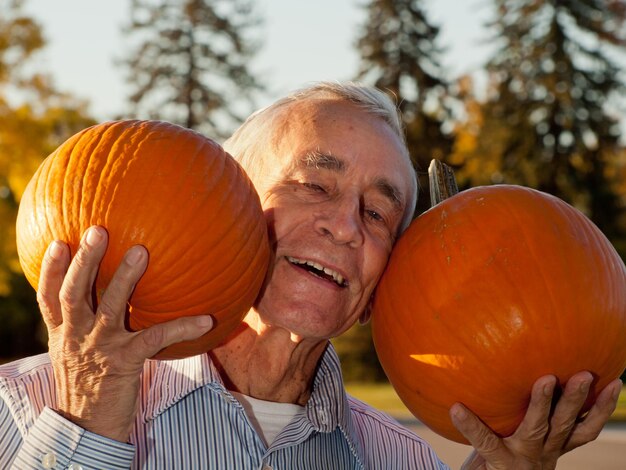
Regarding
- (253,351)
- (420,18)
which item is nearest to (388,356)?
(253,351)

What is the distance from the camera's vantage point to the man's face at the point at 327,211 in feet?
9.78

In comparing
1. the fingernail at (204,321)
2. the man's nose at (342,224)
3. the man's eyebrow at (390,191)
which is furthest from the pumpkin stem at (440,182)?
the fingernail at (204,321)

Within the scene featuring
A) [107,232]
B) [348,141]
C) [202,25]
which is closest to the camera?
[107,232]

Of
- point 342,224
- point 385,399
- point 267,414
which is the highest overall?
point 342,224

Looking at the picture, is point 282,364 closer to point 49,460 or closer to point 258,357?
point 258,357

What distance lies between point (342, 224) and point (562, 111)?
1193 inches

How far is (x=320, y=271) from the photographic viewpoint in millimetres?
3061

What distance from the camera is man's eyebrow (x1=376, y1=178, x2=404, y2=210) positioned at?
3174 mm

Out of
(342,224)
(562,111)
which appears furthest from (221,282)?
(562,111)

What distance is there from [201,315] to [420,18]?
35576mm

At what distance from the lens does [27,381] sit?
2678 mm

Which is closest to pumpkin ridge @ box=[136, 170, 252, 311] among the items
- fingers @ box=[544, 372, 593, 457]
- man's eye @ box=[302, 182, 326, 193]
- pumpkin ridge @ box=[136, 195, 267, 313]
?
pumpkin ridge @ box=[136, 195, 267, 313]

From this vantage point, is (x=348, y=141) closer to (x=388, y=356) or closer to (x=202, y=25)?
(x=388, y=356)

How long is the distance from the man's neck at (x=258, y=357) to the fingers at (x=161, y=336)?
0.84 m
